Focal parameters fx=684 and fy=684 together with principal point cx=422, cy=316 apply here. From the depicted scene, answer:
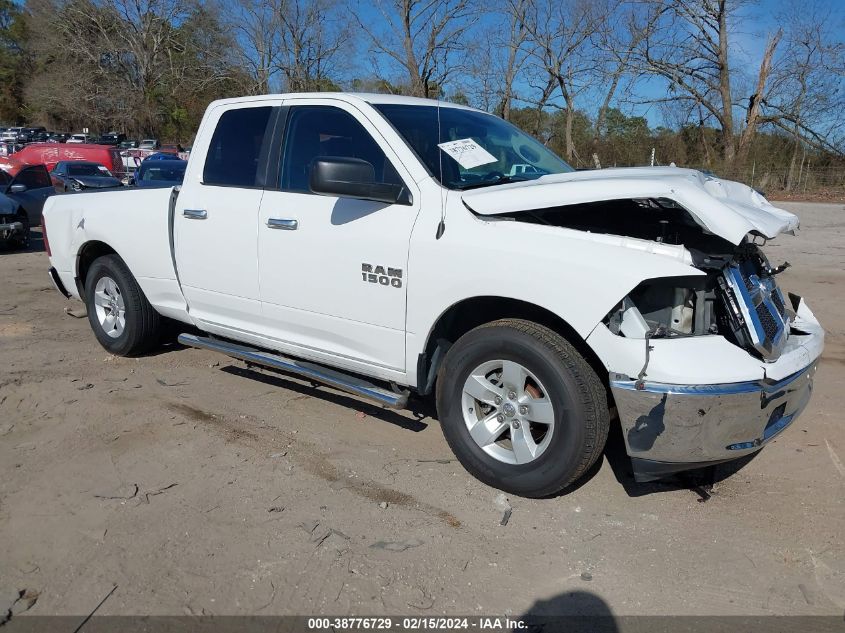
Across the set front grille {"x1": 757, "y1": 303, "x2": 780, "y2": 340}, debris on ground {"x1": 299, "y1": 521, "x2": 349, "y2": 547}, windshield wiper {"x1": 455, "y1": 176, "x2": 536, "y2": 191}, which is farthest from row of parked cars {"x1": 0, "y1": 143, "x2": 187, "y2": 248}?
front grille {"x1": 757, "y1": 303, "x2": 780, "y2": 340}

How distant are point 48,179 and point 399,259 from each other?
14.4 m

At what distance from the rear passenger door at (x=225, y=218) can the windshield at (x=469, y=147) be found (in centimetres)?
Answer: 102

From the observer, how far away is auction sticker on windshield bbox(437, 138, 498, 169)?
3.90m

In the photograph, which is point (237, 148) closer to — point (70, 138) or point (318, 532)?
point (318, 532)

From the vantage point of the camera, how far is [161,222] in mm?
4930

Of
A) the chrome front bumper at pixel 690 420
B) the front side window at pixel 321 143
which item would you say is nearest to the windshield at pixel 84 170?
the front side window at pixel 321 143

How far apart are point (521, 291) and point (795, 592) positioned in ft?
5.57

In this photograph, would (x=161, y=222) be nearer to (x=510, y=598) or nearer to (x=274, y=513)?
(x=274, y=513)

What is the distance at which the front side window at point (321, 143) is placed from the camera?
3.93m

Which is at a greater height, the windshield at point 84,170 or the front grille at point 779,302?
the windshield at point 84,170

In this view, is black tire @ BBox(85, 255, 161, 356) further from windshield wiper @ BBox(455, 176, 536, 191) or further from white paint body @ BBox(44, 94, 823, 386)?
windshield wiper @ BBox(455, 176, 536, 191)

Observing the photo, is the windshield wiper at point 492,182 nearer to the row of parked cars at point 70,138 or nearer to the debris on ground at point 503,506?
the debris on ground at point 503,506

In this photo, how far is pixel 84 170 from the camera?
18750 mm

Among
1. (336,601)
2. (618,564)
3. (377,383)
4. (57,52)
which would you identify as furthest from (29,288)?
(57,52)
